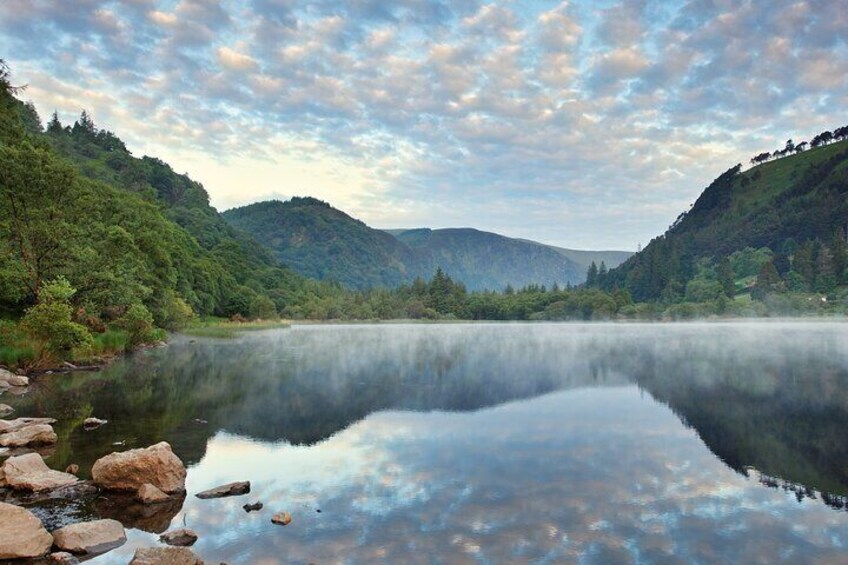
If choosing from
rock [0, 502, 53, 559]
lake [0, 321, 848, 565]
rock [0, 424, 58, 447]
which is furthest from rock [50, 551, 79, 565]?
rock [0, 424, 58, 447]

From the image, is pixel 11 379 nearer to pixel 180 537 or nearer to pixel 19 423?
pixel 19 423

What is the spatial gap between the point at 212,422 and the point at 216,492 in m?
11.8

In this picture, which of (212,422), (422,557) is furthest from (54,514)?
(212,422)

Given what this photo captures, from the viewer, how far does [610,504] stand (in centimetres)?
1620

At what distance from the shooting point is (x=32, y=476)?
16141mm

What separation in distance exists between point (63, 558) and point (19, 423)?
1539cm

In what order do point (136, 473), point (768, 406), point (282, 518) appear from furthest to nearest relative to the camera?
point (768, 406)
point (136, 473)
point (282, 518)

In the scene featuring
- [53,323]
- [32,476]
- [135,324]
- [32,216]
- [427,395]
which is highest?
[32,216]

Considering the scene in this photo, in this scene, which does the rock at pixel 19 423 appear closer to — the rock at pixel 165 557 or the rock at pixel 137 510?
the rock at pixel 137 510

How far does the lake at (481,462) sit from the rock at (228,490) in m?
0.57

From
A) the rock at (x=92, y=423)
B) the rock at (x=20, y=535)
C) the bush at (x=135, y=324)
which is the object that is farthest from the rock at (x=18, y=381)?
the rock at (x=20, y=535)

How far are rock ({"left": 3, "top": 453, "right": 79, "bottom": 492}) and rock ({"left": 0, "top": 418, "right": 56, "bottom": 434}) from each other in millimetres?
6762

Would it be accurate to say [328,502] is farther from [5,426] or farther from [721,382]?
[721,382]

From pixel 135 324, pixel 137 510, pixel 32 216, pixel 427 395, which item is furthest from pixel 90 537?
pixel 135 324
